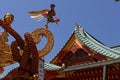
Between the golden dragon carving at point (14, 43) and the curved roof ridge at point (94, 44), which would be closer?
the golden dragon carving at point (14, 43)

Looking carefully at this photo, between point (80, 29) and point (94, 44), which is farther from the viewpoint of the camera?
point (80, 29)

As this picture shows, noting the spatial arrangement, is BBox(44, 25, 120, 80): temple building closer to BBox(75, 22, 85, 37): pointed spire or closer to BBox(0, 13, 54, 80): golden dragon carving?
BBox(75, 22, 85, 37): pointed spire

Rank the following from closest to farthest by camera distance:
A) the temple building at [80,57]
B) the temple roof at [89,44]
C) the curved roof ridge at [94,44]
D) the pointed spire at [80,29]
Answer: the temple building at [80,57] < the curved roof ridge at [94,44] < the temple roof at [89,44] < the pointed spire at [80,29]

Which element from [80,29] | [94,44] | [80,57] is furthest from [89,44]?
[80,29]

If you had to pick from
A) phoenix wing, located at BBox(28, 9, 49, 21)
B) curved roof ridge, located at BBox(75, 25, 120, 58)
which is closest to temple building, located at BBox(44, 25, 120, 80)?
curved roof ridge, located at BBox(75, 25, 120, 58)

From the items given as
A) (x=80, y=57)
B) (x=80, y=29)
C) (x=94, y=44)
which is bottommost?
(x=80, y=57)

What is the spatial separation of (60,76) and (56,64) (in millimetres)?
2025

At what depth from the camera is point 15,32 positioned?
5492mm

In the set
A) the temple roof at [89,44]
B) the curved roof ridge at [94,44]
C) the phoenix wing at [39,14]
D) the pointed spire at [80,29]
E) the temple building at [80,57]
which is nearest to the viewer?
the phoenix wing at [39,14]

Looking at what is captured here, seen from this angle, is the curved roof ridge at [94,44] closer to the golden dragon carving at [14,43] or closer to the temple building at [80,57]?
the temple building at [80,57]

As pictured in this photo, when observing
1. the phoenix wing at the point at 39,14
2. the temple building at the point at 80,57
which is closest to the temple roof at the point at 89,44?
the temple building at the point at 80,57

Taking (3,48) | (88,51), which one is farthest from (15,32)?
(88,51)

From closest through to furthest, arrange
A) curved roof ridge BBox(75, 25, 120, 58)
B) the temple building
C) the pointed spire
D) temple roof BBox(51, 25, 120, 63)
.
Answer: the temple building < curved roof ridge BBox(75, 25, 120, 58) < temple roof BBox(51, 25, 120, 63) < the pointed spire

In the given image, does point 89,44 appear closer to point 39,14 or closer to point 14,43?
point 39,14
